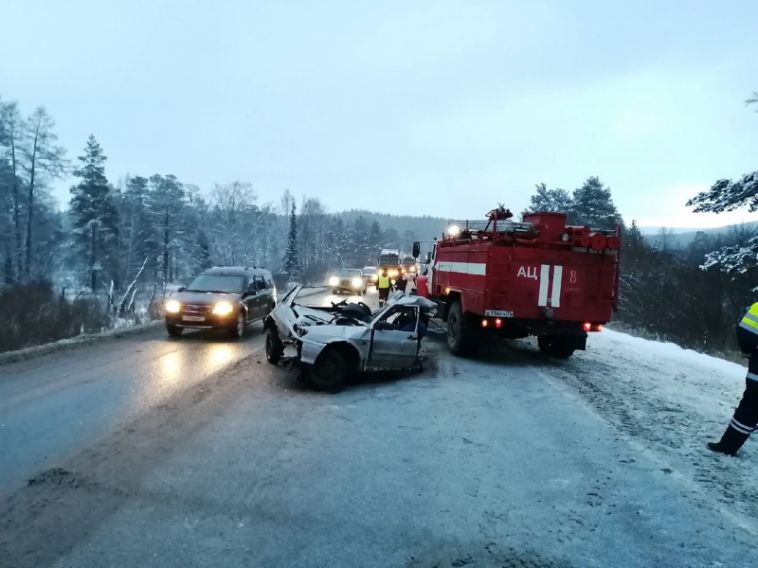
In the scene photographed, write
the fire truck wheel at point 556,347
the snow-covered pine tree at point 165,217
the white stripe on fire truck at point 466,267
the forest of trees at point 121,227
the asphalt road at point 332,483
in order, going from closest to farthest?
the asphalt road at point 332,483 → the white stripe on fire truck at point 466,267 → the fire truck wheel at point 556,347 → the forest of trees at point 121,227 → the snow-covered pine tree at point 165,217

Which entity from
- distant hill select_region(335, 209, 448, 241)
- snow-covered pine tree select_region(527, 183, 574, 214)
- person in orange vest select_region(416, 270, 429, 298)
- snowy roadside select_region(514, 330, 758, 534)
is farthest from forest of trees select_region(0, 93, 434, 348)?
distant hill select_region(335, 209, 448, 241)

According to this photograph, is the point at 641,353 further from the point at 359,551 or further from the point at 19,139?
the point at 19,139

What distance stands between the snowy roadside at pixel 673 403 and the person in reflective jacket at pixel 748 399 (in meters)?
0.20

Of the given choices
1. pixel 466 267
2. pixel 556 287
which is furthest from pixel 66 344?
pixel 556 287

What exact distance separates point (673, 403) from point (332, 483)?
554cm

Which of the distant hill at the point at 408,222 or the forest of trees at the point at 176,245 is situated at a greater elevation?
the distant hill at the point at 408,222

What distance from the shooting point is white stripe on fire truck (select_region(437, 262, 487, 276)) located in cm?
911

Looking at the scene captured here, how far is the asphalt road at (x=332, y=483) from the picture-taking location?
3.18 m

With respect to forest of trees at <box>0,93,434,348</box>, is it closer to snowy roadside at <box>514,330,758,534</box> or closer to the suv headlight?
the suv headlight

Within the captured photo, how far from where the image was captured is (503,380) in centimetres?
816

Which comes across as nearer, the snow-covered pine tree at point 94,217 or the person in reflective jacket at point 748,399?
the person in reflective jacket at point 748,399

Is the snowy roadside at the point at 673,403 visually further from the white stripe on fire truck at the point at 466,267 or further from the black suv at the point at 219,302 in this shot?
the black suv at the point at 219,302

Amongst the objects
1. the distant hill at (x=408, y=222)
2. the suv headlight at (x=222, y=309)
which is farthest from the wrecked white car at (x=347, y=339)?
the distant hill at (x=408, y=222)

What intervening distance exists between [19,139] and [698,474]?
42.8m
